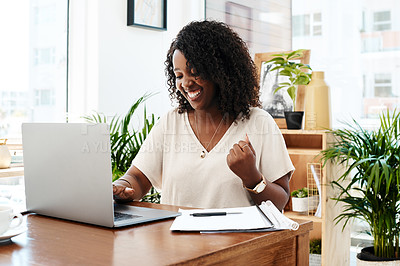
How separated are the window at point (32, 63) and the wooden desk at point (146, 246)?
71.5 inches

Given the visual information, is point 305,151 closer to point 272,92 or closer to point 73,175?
point 272,92

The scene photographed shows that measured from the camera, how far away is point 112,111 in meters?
3.15

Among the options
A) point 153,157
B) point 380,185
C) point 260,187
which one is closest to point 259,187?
point 260,187

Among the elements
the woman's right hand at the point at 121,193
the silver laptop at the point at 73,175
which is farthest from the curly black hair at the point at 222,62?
the silver laptop at the point at 73,175

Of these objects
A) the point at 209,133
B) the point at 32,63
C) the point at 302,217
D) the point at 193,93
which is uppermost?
the point at 32,63

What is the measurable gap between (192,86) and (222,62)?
Result: 0.17 m

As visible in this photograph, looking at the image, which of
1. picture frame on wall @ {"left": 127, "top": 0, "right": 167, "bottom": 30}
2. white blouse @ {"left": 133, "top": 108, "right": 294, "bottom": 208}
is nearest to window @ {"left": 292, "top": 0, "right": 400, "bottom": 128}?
picture frame on wall @ {"left": 127, "top": 0, "right": 167, "bottom": 30}

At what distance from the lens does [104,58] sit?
309cm

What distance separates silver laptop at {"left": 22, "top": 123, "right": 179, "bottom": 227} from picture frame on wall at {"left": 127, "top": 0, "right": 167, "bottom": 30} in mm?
2025

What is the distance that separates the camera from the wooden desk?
91cm

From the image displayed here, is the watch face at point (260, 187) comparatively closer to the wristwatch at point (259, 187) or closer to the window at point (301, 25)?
the wristwatch at point (259, 187)

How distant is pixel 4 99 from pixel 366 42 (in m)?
2.21

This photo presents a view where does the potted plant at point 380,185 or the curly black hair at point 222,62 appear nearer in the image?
the curly black hair at point 222,62

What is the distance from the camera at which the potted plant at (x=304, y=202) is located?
9.21ft
